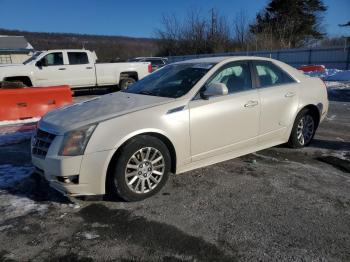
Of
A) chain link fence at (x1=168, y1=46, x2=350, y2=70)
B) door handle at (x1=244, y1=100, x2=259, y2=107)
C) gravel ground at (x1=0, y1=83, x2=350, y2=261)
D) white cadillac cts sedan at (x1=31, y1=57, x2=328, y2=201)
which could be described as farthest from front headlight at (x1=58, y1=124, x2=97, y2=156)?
chain link fence at (x1=168, y1=46, x2=350, y2=70)

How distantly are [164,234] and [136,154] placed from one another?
976 mm

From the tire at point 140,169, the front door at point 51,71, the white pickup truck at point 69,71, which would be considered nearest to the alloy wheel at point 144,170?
the tire at point 140,169

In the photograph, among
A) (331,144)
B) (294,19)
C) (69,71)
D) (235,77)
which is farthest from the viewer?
(294,19)

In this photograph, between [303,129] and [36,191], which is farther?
[303,129]

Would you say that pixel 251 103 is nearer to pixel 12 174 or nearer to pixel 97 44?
pixel 12 174

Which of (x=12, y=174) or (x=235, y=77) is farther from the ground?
(x=235, y=77)

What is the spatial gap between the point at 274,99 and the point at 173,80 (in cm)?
153

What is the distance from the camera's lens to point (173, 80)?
4.88 m

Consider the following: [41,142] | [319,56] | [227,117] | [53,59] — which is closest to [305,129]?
[227,117]

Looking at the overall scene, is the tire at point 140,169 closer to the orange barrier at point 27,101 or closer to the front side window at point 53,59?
the orange barrier at point 27,101

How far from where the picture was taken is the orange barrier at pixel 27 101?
8484mm

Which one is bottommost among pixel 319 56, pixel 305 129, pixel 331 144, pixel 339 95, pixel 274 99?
pixel 339 95

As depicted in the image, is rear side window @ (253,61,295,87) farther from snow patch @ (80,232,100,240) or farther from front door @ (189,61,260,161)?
snow patch @ (80,232,100,240)

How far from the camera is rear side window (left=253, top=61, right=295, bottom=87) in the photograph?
5176mm
